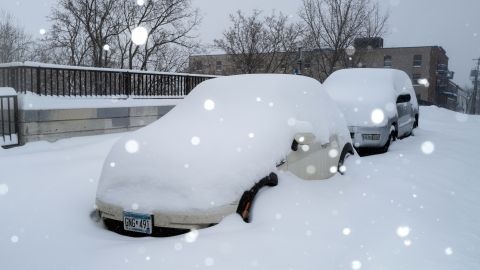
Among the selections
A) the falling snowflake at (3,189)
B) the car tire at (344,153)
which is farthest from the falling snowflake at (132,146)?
the car tire at (344,153)

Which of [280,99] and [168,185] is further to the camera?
[280,99]

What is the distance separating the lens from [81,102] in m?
9.02

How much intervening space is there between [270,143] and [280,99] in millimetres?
873

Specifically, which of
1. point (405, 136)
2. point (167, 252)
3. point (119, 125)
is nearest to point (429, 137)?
point (405, 136)

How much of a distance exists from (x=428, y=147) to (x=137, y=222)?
7663mm

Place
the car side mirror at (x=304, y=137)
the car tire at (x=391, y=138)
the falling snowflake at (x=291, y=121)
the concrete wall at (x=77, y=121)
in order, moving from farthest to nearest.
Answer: the car tire at (x=391, y=138) → the concrete wall at (x=77, y=121) → the falling snowflake at (x=291, y=121) → the car side mirror at (x=304, y=137)

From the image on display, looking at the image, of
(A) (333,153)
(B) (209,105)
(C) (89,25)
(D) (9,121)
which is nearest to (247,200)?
(B) (209,105)

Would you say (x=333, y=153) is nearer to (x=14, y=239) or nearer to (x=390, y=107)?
(x=14, y=239)

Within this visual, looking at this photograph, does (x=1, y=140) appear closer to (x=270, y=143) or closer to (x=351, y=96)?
(x=270, y=143)

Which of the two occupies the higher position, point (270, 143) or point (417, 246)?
point (270, 143)

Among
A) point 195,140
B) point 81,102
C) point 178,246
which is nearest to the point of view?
point 178,246

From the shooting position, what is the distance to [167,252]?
10.9 ft

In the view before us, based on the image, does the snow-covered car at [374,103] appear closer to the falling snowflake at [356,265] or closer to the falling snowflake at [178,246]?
the falling snowflake at [356,265]

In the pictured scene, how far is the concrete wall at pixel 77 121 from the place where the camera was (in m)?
7.86
